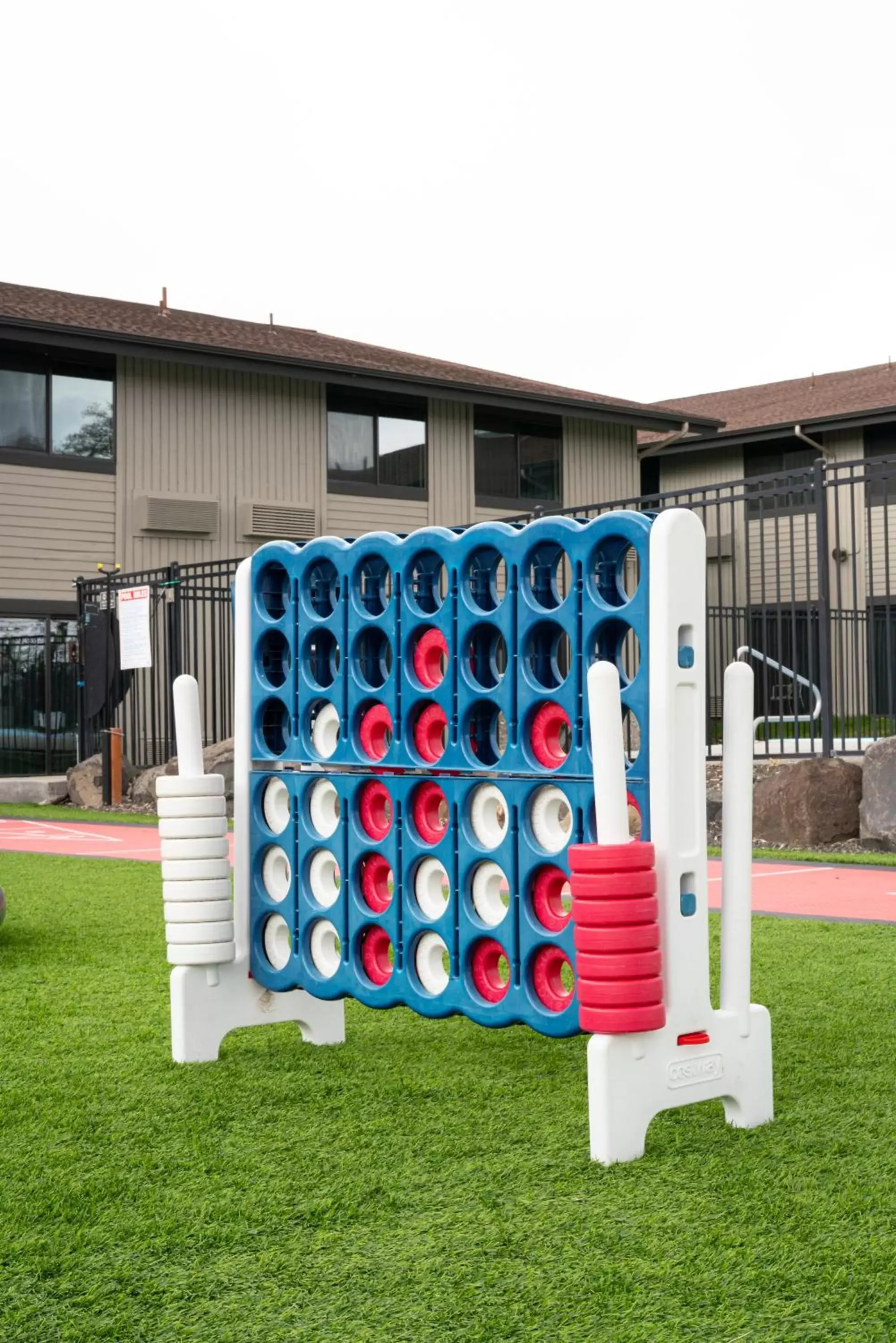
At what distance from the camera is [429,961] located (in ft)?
13.5

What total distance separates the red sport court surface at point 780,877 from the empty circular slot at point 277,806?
2.60 m

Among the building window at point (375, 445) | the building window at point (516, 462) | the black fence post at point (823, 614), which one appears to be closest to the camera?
the black fence post at point (823, 614)

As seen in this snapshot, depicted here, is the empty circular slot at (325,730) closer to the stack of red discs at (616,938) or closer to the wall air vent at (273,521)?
the stack of red discs at (616,938)

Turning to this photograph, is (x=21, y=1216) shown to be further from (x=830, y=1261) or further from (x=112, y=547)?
(x=112, y=547)

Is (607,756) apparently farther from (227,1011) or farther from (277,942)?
(227,1011)

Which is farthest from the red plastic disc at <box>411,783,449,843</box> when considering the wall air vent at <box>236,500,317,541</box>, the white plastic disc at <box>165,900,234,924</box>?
the wall air vent at <box>236,500,317,541</box>

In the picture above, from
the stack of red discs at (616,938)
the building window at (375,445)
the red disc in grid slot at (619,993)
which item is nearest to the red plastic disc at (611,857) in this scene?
the stack of red discs at (616,938)

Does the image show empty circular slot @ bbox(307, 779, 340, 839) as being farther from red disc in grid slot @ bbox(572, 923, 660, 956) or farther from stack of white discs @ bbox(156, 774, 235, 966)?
red disc in grid slot @ bbox(572, 923, 660, 956)

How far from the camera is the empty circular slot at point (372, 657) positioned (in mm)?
4355

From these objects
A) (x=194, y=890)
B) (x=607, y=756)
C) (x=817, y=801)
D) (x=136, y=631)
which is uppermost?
(x=136, y=631)

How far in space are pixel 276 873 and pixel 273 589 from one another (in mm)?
958

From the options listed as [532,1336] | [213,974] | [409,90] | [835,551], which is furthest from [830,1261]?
[409,90]

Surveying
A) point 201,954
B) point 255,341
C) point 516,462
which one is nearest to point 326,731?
point 201,954

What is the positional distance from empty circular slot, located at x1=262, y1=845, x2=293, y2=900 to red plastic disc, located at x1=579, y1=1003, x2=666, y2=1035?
1.58m
